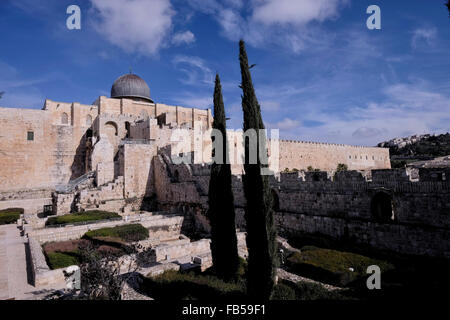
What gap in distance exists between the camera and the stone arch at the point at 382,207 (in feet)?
32.1

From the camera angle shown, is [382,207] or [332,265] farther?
[382,207]

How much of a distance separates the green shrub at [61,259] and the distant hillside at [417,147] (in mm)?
52219

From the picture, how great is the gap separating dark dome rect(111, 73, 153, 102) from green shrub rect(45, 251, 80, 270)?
1022 inches

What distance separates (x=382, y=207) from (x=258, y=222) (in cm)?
676

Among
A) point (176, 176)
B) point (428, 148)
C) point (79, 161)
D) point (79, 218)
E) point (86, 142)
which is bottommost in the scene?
point (79, 218)

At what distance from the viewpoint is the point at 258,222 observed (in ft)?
21.9

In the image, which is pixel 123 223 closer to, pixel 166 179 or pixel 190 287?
pixel 166 179

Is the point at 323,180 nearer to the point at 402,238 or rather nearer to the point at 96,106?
the point at 402,238

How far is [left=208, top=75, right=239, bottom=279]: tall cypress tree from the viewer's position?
27.6ft

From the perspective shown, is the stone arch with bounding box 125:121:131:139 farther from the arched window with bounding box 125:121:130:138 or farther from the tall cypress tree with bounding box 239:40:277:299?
the tall cypress tree with bounding box 239:40:277:299

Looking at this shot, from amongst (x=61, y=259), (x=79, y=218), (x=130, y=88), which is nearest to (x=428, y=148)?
(x=130, y=88)

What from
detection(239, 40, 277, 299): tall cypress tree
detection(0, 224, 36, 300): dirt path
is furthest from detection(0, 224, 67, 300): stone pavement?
detection(239, 40, 277, 299): tall cypress tree
